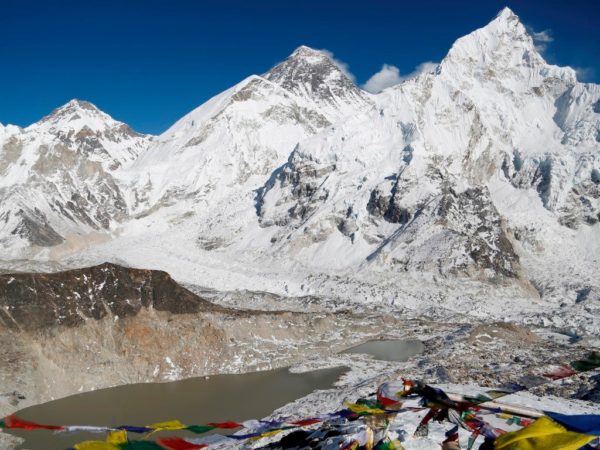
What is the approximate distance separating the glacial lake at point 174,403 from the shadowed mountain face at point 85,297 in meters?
6.59

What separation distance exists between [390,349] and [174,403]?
2427 centimetres

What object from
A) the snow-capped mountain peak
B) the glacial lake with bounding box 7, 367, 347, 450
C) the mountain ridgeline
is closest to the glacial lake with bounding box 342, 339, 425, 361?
the glacial lake with bounding box 7, 367, 347, 450

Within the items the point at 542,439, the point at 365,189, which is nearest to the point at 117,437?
the point at 542,439

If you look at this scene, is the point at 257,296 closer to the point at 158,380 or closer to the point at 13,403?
the point at 158,380

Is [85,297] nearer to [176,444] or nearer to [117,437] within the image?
[117,437]

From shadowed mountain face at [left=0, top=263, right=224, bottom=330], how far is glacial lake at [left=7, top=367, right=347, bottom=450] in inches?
259

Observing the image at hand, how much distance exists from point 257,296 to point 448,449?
211 feet

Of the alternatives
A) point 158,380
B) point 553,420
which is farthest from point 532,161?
point 553,420

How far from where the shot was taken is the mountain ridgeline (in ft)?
295

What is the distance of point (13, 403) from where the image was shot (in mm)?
31281

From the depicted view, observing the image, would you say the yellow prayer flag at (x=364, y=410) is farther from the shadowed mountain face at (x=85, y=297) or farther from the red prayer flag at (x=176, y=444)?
the shadowed mountain face at (x=85, y=297)

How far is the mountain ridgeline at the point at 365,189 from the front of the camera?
295ft

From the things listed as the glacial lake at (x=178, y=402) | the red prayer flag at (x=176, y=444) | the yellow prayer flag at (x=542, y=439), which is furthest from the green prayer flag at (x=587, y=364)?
the glacial lake at (x=178, y=402)

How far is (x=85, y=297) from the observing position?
4088 centimetres
